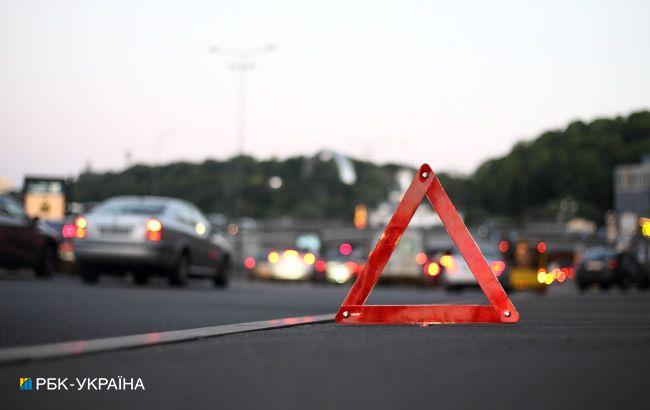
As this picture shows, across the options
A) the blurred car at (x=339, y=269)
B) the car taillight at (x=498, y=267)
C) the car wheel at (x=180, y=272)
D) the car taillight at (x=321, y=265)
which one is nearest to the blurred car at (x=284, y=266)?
the car taillight at (x=321, y=265)

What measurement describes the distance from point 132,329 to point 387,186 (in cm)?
14164

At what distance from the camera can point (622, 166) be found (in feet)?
424

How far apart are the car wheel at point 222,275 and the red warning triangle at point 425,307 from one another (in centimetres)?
1675

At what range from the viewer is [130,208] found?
22.4 metres

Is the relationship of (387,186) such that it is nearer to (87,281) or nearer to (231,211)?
(231,211)

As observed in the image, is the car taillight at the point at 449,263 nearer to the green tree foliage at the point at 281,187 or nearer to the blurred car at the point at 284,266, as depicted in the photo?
the blurred car at the point at 284,266

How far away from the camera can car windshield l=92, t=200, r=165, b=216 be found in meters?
22.2

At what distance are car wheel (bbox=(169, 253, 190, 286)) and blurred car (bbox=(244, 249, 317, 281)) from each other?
15.0 meters

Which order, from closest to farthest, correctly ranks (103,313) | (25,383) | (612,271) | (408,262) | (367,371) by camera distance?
(25,383)
(367,371)
(103,313)
(408,262)
(612,271)

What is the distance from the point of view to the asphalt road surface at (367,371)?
4941mm

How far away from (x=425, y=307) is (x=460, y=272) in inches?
884

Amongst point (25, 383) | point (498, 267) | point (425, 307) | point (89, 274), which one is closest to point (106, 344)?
point (25, 383)

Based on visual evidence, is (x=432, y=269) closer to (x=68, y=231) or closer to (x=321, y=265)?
(x=321, y=265)

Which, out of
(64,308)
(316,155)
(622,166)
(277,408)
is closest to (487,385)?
(277,408)
